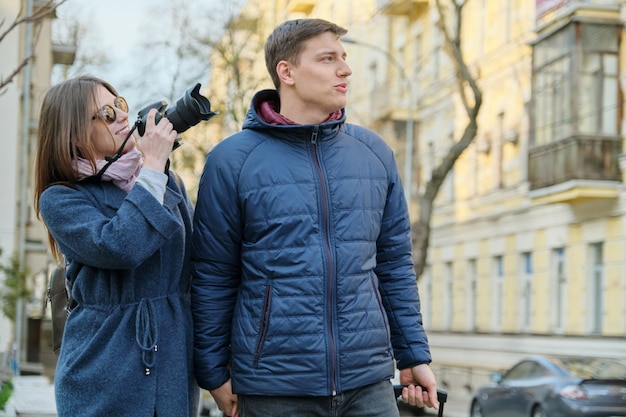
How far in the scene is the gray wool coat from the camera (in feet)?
13.2

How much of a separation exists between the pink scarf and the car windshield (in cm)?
1371

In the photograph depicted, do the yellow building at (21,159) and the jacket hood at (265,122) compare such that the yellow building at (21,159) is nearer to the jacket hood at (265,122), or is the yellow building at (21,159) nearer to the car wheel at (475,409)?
the car wheel at (475,409)

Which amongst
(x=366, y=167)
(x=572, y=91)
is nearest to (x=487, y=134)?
(x=572, y=91)

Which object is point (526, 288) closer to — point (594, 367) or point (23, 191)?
point (594, 367)

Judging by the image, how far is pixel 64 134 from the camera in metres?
4.22

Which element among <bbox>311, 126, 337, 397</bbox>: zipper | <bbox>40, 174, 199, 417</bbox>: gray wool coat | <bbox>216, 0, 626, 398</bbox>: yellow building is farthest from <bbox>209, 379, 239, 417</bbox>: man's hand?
<bbox>216, 0, 626, 398</bbox>: yellow building

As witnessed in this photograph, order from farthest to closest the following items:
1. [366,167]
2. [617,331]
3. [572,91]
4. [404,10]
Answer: [404,10]
[572,91]
[617,331]
[366,167]

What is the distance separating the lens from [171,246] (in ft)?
14.1

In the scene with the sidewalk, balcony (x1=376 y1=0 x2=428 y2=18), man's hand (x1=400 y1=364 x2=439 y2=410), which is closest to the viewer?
man's hand (x1=400 y1=364 x2=439 y2=410)

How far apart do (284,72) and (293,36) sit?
0.43ft

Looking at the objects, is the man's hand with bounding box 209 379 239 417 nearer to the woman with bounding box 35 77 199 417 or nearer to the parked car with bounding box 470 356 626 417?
the woman with bounding box 35 77 199 417

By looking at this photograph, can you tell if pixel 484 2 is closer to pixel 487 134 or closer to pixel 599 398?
pixel 487 134

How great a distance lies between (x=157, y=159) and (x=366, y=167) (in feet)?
2.49

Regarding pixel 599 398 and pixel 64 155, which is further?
pixel 599 398
